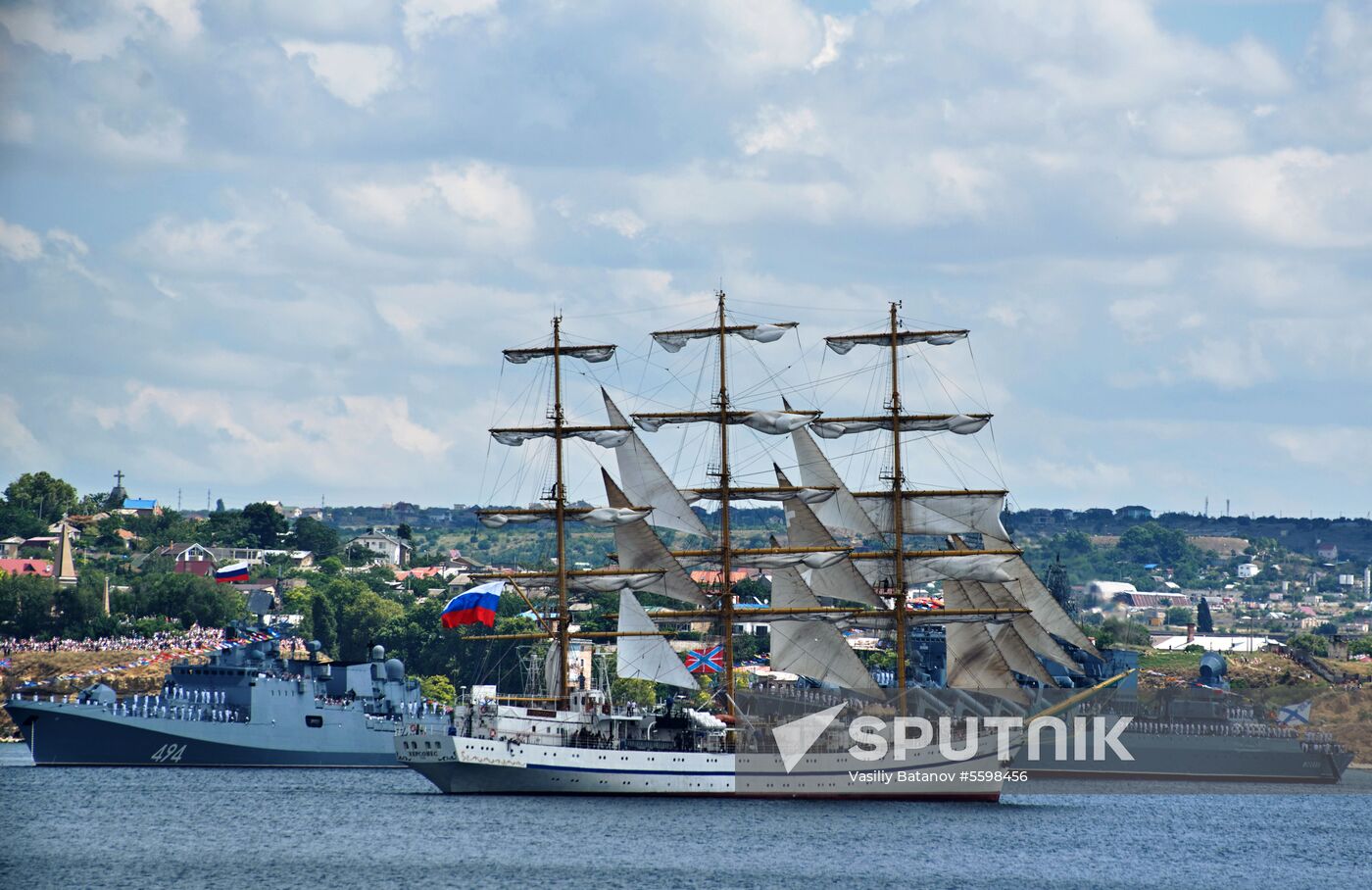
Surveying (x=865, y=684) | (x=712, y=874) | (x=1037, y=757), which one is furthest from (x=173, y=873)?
(x=1037, y=757)

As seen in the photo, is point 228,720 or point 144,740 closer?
point 144,740

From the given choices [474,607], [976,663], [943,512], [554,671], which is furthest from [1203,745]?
[474,607]

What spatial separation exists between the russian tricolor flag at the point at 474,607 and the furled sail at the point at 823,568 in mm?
16359

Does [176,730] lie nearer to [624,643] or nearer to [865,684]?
[624,643]

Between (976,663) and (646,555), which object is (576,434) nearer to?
(646,555)

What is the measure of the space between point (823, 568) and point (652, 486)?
37.4 feet

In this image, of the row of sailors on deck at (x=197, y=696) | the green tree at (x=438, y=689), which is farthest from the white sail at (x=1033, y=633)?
the green tree at (x=438, y=689)

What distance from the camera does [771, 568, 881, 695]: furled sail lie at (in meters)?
116

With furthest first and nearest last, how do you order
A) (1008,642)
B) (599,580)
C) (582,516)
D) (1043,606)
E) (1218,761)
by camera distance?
(1218,761) → (1043,606) → (1008,642) → (599,580) → (582,516)

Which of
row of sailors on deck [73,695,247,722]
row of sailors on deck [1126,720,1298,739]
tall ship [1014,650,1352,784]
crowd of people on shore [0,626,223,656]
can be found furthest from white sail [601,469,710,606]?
crowd of people on shore [0,626,223,656]

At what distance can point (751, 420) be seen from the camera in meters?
115

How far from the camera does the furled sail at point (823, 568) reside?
115m

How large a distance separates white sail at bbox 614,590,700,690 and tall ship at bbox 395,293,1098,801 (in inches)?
4.4

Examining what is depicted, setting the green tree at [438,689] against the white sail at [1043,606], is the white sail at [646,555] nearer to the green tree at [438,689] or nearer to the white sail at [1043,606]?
the white sail at [1043,606]
